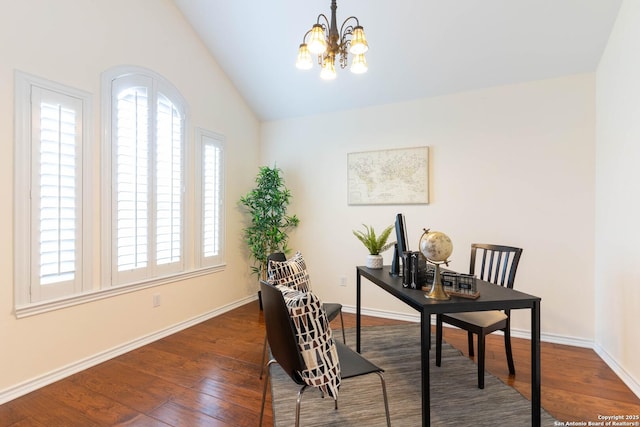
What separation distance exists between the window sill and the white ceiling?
252cm

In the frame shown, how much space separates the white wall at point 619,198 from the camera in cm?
218

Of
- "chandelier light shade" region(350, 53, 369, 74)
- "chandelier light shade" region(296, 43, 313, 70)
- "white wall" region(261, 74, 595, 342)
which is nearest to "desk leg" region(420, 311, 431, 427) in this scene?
"chandelier light shade" region(350, 53, 369, 74)

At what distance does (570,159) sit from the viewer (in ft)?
9.55

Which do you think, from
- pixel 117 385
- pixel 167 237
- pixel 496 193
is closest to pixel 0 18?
pixel 167 237

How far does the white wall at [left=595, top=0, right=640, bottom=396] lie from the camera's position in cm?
218

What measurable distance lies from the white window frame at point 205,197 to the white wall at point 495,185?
120 cm

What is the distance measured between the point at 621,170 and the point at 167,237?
400cm

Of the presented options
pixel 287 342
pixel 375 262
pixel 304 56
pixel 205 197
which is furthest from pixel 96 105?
pixel 375 262

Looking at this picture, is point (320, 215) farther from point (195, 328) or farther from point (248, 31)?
point (248, 31)

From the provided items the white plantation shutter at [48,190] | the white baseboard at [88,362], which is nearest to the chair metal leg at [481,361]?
the white baseboard at [88,362]

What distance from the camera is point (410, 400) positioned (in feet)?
6.71

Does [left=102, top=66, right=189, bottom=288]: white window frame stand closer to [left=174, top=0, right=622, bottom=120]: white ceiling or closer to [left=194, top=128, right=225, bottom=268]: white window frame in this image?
[left=194, top=128, right=225, bottom=268]: white window frame

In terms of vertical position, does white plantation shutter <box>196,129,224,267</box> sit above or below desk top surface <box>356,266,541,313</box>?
above

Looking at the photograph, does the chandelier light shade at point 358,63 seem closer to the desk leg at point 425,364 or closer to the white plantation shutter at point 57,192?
the desk leg at point 425,364
